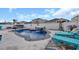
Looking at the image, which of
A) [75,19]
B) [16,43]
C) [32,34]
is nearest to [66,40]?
[75,19]

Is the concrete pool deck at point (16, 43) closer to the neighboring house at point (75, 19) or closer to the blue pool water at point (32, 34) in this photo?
the blue pool water at point (32, 34)

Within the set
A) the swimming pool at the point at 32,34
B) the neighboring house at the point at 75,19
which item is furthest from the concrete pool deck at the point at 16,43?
the neighboring house at the point at 75,19

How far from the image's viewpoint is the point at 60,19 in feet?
4.05

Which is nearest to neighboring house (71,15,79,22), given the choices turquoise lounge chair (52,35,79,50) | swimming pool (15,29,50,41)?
turquoise lounge chair (52,35,79,50)

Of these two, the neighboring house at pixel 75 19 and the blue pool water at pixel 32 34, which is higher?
the neighboring house at pixel 75 19

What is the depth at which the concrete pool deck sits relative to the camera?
3.94ft

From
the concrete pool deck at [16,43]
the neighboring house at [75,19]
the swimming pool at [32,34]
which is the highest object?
the neighboring house at [75,19]

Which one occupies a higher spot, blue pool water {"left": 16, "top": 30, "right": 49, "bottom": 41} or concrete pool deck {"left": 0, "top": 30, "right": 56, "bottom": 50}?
blue pool water {"left": 16, "top": 30, "right": 49, "bottom": 41}

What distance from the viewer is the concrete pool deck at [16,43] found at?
3.94 feet

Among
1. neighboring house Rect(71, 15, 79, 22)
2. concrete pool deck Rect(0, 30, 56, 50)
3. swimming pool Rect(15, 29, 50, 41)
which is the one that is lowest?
concrete pool deck Rect(0, 30, 56, 50)

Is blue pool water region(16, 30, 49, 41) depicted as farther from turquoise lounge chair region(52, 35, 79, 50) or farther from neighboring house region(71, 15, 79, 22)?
neighboring house region(71, 15, 79, 22)

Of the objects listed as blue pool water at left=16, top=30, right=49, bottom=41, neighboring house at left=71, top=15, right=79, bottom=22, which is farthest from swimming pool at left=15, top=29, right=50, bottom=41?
neighboring house at left=71, top=15, right=79, bottom=22
